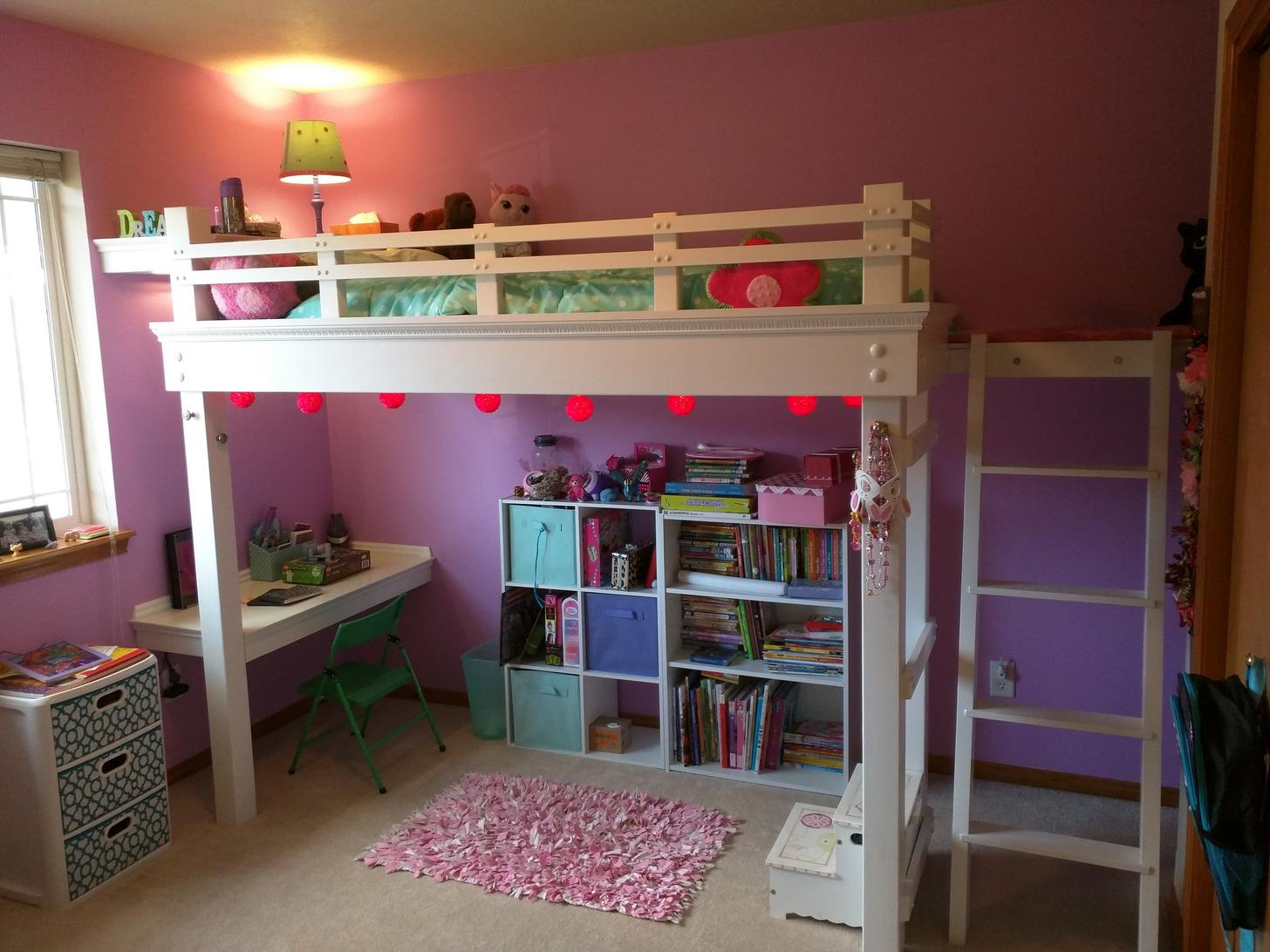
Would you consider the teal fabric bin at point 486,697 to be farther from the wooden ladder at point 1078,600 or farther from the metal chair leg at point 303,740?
the wooden ladder at point 1078,600

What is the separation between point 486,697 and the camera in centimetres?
402

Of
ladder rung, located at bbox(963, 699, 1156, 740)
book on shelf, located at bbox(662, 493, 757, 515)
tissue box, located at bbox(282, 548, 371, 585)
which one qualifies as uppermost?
book on shelf, located at bbox(662, 493, 757, 515)

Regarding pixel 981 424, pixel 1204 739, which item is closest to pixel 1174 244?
pixel 981 424

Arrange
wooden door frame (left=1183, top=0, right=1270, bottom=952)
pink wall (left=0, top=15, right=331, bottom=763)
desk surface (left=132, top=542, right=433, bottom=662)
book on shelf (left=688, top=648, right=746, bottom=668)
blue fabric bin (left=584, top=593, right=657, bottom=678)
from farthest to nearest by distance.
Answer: blue fabric bin (left=584, top=593, right=657, bottom=678) < book on shelf (left=688, top=648, right=746, bottom=668) < desk surface (left=132, top=542, right=433, bottom=662) < pink wall (left=0, top=15, right=331, bottom=763) < wooden door frame (left=1183, top=0, right=1270, bottom=952)

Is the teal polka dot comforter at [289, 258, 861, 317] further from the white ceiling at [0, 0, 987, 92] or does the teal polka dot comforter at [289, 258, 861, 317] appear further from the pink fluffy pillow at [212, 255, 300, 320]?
the white ceiling at [0, 0, 987, 92]

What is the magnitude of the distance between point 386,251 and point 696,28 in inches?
51.9

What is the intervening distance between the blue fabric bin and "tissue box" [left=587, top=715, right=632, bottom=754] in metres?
0.22

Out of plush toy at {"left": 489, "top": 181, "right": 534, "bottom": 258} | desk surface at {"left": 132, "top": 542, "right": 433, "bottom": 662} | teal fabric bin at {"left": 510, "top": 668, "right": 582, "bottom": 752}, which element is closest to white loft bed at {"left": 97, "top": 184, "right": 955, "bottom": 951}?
desk surface at {"left": 132, "top": 542, "right": 433, "bottom": 662}

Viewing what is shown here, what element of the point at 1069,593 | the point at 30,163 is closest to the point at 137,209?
the point at 30,163

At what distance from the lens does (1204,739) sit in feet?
5.72

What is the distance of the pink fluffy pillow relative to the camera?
300cm

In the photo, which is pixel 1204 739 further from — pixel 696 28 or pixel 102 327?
pixel 102 327

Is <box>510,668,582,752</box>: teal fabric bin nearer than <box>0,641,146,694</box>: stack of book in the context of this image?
No

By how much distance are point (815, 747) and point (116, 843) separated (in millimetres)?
2321
